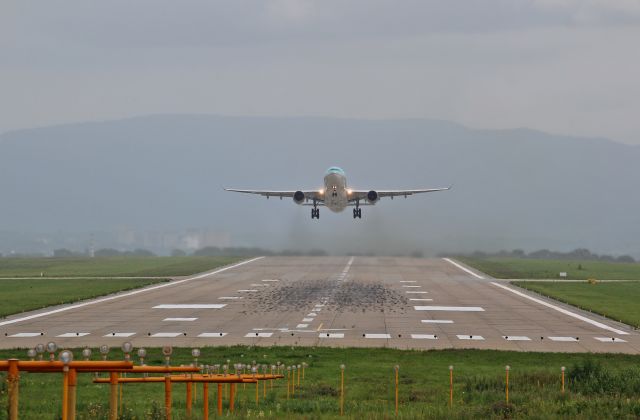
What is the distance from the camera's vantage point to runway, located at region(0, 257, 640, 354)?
43.7 metres

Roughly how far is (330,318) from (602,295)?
28311mm

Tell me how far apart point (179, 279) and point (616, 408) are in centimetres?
7218

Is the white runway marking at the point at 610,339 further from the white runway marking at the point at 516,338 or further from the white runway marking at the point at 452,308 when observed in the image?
the white runway marking at the point at 452,308

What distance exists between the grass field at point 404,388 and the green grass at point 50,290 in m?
25.3

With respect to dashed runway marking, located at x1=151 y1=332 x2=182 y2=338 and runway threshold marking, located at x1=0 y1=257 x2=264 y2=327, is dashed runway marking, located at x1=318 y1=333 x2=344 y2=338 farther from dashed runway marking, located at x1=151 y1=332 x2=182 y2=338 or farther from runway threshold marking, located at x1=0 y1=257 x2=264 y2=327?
runway threshold marking, located at x1=0 y1=257 x2=264 y2=327

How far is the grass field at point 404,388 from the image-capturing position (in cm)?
2377

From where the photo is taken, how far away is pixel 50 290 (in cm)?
7650

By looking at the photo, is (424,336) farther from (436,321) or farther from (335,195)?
(335,195)

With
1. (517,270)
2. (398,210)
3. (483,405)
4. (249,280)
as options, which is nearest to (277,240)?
(398,210)

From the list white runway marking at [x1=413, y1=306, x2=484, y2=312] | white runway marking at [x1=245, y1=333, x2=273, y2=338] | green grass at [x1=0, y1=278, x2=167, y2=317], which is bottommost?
white runway marking at [x1=245, y1=333, x2=273, y2=338]

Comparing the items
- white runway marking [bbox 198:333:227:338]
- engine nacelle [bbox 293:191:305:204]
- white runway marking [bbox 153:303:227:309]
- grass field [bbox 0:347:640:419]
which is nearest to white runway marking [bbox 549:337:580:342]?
grass field [bbox 0:347:640:419]

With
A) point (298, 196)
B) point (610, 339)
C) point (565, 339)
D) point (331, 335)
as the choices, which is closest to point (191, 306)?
point (331, 335)

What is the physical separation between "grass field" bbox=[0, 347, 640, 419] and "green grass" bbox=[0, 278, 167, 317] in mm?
25338

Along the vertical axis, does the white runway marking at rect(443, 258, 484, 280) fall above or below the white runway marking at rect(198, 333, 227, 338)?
above
